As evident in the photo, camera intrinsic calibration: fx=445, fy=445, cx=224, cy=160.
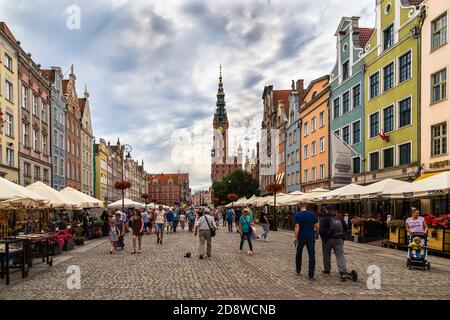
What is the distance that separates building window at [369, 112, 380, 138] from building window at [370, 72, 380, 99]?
1421 mm

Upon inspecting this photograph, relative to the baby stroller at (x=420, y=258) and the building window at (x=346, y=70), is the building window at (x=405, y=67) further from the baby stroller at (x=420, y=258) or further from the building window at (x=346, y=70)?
the baby stroller at (x=420, y=258)

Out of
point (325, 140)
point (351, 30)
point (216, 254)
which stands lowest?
point (216, 254)

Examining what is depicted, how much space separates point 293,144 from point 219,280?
4602 cm

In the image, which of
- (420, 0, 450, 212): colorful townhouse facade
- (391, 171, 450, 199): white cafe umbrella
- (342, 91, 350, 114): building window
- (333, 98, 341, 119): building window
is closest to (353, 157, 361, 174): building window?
(342, 91, 350, 114): building window

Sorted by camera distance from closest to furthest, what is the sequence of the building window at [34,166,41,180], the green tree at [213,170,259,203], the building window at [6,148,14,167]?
the building window at [6,148,14,167]
the building window at [34,166,41,180]
the green tree at [213,170,259,203]

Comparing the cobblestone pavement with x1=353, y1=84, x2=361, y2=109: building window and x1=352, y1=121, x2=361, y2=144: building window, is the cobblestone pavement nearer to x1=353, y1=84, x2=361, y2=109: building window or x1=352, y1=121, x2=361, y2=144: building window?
x1=352, y1=121, x2=361, y2=144: building window

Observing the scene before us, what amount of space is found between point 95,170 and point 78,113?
2012 centimetres

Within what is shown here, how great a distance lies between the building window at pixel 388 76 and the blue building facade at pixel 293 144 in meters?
22.4

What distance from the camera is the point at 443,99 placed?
22844 mm

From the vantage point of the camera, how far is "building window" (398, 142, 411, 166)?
26.5 m

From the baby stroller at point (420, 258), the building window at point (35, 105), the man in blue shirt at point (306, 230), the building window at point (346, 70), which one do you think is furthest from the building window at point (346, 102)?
the man in blue shirt at point (306, 230)

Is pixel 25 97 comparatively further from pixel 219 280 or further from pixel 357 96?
pixel 219 280
